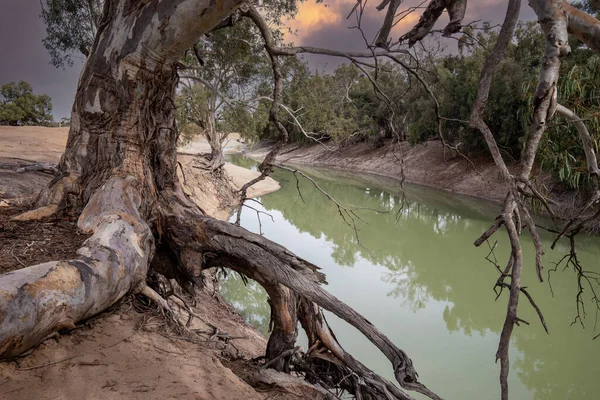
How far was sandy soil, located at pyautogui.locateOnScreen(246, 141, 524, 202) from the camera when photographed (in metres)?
13.3

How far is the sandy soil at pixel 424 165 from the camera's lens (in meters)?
13.3

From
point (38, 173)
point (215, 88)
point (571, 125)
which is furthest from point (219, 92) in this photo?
point (571, 125)

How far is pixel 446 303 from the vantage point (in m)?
5.42

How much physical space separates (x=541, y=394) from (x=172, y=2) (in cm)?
418

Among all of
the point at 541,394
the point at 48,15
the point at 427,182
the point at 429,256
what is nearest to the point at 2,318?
the point at 541,394

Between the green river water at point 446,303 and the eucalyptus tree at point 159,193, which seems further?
the green river water at point 446,303

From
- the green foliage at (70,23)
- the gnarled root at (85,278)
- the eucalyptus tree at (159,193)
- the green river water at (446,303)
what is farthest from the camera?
the green foliage at (70,23)

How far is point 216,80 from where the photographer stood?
1209 cm

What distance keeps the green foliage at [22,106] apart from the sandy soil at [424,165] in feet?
35.8

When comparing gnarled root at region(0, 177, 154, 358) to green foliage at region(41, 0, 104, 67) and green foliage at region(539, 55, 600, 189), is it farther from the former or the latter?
green foliage at region(41, 0, 104, 67)

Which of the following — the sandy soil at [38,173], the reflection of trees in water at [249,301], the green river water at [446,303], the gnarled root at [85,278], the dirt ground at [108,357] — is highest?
the gnarled root at [85,278]

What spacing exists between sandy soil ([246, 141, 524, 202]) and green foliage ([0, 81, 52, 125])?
10899mm

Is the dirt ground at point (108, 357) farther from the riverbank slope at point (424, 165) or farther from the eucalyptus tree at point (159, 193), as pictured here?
the riverbank slope at point (424, 165)

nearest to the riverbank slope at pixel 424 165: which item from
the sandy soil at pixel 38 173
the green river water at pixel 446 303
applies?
the green river water at pixel 446 303
